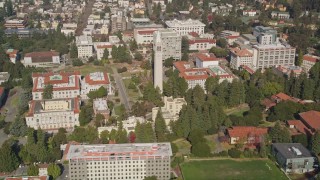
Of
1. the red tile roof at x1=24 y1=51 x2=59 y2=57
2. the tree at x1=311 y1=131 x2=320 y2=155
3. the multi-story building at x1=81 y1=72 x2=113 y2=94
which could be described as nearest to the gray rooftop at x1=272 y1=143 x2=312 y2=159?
the tree at x1=311 y1=131 x2=320 y2=155

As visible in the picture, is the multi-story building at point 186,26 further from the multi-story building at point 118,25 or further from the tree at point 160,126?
the tree at point 160,126

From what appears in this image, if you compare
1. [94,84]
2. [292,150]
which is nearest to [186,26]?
[94,84]

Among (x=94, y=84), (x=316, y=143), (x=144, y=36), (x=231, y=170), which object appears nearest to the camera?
(x=231, y=170)

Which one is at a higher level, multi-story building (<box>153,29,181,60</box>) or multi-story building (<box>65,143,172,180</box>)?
multi-story building (<box>153,29,181,60</box>)

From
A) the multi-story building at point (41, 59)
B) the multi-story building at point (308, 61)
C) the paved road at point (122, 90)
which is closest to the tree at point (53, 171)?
the paved road at point (122, 90)

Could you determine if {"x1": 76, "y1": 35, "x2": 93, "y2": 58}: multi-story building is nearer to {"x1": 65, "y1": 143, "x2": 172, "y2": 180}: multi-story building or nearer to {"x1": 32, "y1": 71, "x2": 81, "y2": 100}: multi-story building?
{"x1": 32, "y1": 71, "x2": 81, "y2": 100}: multi-story building

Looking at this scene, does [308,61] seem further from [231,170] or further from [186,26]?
[231,170]

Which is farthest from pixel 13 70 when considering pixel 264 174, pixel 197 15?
pixel 197 15

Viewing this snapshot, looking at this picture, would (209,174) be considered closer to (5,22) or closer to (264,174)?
(264,174)
